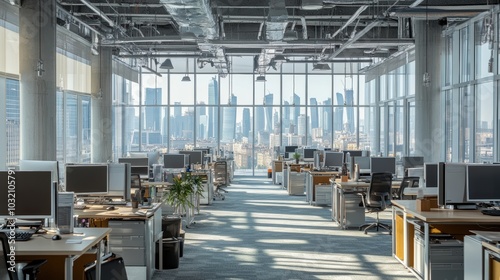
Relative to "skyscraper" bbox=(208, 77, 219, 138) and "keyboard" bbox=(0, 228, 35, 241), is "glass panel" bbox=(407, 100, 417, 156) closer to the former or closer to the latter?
"skyscraper" bbox=(208, 77, 219, 138)

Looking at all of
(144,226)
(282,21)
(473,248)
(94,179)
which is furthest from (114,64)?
(473,248)

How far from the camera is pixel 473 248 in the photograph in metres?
5.79

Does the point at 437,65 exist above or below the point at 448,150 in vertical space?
above

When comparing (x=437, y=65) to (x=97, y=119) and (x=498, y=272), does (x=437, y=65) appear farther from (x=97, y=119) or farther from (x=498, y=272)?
(x=498, y=272)

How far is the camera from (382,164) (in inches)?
512

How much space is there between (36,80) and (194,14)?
10.3 feet

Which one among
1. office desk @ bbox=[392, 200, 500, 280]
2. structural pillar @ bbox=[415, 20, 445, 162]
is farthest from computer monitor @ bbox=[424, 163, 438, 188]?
structural pillar @ bbox=[415, 20, 445, 162]

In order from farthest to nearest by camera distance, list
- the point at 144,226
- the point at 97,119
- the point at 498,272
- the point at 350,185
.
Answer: the point at 97,119, the point at 350,185, the point at 144,226, the point at 498,272

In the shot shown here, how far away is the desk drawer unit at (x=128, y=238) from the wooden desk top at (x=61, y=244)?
1.25 metres

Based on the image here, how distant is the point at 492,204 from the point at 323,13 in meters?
9.09

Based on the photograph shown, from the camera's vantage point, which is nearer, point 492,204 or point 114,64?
point 492,204

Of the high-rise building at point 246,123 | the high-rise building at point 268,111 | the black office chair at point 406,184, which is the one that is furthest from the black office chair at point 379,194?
the high-rise building at point 246,123

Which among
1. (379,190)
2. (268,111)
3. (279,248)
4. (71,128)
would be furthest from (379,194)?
(268,111)

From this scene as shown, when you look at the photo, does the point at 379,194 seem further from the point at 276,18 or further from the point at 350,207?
the point at 276,18
